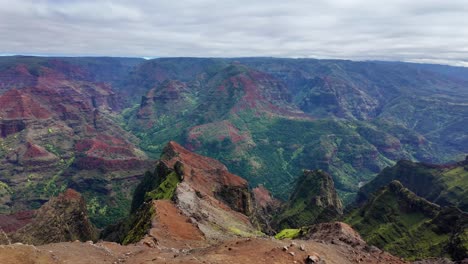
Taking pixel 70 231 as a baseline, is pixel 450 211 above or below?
above

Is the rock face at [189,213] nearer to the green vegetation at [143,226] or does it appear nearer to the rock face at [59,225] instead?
the green vegetation at [143,226]

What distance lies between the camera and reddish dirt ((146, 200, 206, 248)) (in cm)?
9744

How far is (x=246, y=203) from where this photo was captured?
618 feet

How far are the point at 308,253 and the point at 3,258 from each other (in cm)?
4692

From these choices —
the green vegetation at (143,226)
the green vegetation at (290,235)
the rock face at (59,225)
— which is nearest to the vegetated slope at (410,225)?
the green vegetation at (290,235)

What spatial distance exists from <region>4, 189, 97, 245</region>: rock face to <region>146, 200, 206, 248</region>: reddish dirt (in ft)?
179

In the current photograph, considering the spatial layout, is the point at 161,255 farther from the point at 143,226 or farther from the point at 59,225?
the point at 59,225

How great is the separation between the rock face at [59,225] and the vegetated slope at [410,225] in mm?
125178

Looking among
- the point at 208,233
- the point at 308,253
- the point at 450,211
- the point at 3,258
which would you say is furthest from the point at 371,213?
the point at 3,258

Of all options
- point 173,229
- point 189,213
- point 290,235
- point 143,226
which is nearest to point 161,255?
point 173,229

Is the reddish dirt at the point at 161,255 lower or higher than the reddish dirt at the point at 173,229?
higher

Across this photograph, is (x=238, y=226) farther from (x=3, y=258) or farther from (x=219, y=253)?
(x=3, y=258)

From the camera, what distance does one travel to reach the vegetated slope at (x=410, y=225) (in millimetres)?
151513

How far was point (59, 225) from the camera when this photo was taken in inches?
6216
